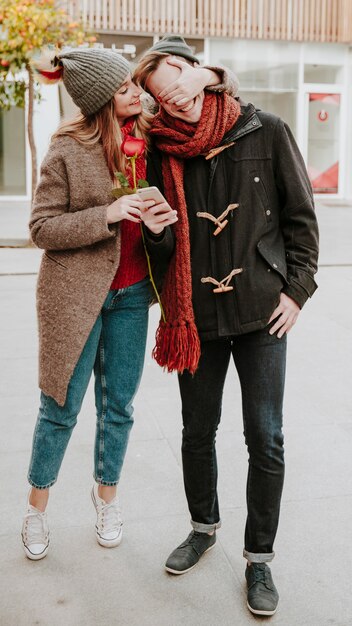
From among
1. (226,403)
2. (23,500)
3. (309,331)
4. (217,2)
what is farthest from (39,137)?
(23,500)

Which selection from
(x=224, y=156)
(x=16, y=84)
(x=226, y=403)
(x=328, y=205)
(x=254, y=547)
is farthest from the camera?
(x=328, y=205)

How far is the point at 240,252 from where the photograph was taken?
264cm

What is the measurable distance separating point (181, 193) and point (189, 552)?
53.4 inches

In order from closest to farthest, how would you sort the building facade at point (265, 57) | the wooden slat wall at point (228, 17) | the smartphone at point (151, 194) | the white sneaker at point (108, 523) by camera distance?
the smartphone at point (151, 194)
the white sneaker at point (108, 523)
the wooden slat wall at point (228, 17)
the building facade at point (265, 57)

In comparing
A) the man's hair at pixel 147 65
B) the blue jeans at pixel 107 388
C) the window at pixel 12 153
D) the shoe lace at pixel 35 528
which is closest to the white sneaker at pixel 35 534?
the shoe lace at pixel 35 528

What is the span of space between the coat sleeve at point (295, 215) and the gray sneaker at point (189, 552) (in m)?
1.03

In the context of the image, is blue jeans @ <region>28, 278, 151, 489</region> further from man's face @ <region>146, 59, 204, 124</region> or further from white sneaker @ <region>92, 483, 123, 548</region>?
man's face @ <region>146, 59, 204, 124</region>

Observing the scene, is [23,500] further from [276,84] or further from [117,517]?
[276,84]

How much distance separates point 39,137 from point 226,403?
1489 cm

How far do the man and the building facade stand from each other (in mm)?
15723

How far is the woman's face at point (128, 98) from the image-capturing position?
105 inches

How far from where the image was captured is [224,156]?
2.63m

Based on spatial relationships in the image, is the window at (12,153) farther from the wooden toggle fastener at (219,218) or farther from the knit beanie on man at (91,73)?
the wooden toggle fastener at (219,218)

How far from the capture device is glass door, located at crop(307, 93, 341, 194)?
19.1 metres
